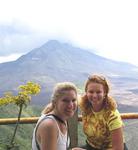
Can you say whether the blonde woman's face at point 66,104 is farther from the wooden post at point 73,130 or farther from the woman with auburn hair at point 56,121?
the wooden post at point 73,130

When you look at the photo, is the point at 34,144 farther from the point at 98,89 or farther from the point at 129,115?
the point at 129,115

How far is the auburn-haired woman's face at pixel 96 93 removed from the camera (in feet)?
13.6

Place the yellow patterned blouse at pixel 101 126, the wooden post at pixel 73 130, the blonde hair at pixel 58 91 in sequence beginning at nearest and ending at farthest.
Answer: the blonde hair at pixel 58 91 → the yellow patterned blouse at pixel 101 126 → the wooden post at pixel 73 130

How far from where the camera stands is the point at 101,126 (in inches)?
164

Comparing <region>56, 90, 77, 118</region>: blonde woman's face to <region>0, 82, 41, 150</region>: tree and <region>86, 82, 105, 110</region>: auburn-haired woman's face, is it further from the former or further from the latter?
<region>0, 82, 41, 150</region>: tree

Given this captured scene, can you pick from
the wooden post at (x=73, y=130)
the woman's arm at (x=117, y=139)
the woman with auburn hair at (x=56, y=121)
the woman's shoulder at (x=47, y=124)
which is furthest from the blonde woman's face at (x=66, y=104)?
the wooden post at (x=73, y=130)

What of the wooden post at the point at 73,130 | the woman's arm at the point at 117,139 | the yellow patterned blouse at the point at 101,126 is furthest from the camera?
the wooden post at the point at 73,130

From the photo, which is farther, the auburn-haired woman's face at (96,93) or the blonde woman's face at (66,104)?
the auburn-haired woman's face at (96,93)

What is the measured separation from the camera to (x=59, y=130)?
3252 millimetres

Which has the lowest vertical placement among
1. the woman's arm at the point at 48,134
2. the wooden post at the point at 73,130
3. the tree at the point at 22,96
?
the wooden post at the point at 73,130

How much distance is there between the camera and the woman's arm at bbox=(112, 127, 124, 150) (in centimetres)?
397

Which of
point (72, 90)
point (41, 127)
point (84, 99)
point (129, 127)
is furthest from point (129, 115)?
point (129, 127)

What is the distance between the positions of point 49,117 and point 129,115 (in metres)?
2.08

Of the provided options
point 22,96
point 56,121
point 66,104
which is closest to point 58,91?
point 66,104
